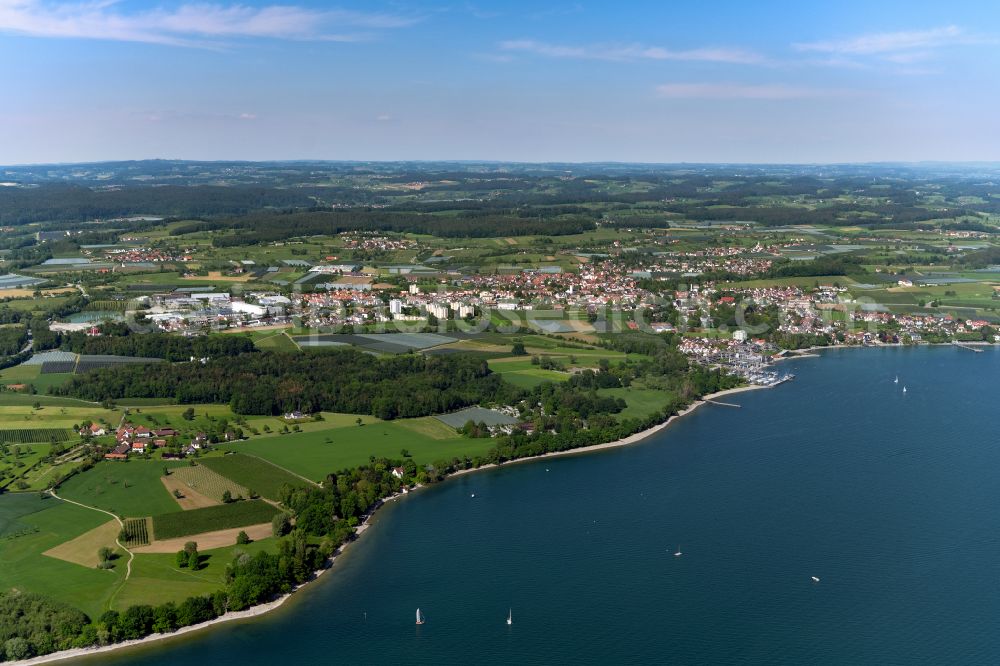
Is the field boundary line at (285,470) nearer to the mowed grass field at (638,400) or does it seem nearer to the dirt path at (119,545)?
the dirt path at (119,545)

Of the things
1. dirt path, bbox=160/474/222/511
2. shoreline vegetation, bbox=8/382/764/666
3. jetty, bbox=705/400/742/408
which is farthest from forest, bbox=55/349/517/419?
jetty, bbox=705/400/742/408

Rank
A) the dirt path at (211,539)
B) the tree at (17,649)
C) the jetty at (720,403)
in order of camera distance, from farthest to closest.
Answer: the jetty at (720,403) → the dirt path at (211,539) → the tree at (17,649)

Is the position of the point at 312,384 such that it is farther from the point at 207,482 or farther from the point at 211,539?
the point at 211,539

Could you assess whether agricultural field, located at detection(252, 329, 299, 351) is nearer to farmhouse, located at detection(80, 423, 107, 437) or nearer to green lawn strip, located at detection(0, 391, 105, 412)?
green lawn strip, located at detection(0, 391, 105, 412)

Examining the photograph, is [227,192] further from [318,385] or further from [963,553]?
[963,553]

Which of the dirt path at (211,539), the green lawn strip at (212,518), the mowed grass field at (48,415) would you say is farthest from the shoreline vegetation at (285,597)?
the mowed grass field at (48,415)

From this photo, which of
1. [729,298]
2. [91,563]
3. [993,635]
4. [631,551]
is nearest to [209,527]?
[91,563]
